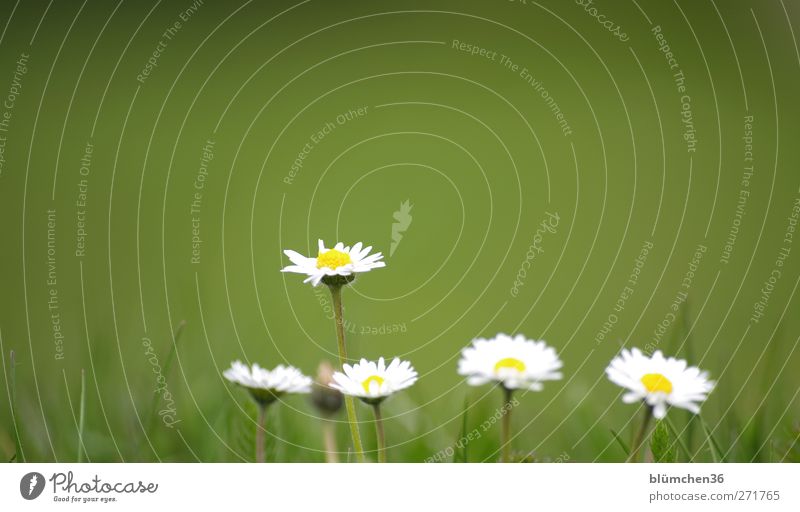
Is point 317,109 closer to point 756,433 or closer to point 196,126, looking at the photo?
point 196,126

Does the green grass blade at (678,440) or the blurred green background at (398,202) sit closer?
the green grass blade at (678,440)

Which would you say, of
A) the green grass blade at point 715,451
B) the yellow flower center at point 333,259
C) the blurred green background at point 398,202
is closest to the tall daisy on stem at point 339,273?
the yellow flower center at point 333,259

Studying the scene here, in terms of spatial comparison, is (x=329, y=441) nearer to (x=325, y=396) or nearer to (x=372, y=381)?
(x=325, y=396)

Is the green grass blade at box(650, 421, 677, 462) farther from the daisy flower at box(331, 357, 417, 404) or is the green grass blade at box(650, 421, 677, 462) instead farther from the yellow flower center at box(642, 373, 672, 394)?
the daisy flower at box(331, 357, 417, 404)

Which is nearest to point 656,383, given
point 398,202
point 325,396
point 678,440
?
point 678,440

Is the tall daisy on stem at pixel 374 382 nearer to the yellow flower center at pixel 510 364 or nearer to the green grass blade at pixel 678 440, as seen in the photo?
the yellow flower center at pixel 510 364
